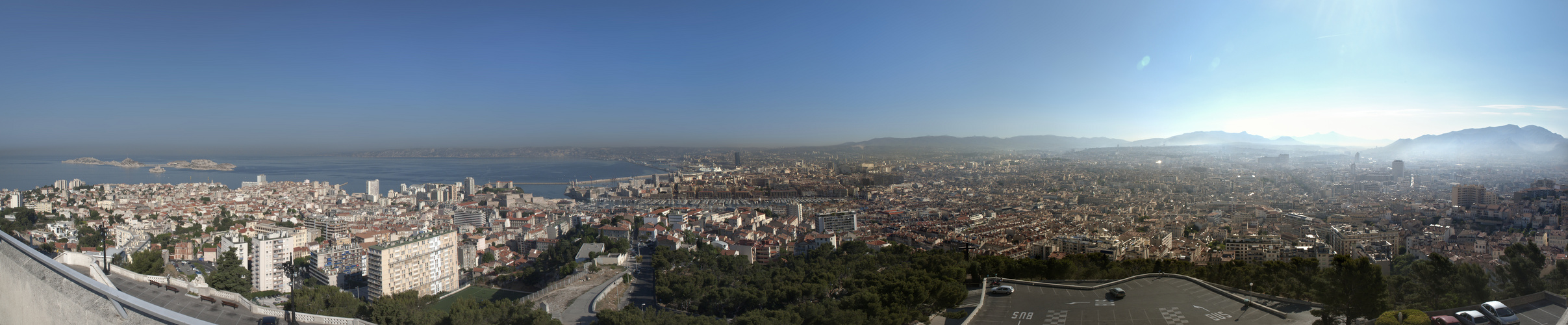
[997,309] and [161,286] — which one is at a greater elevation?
[161,286]

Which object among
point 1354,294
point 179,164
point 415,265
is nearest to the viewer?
point 1354,294

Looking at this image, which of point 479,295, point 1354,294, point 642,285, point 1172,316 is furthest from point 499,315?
point 1354,294

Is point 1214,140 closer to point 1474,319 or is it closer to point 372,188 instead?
point 1474,319

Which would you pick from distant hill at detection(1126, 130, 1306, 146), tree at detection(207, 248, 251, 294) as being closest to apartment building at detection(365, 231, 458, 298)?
tree at detection(207, 248, 251, 294)

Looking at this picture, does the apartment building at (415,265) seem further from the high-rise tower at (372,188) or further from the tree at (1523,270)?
the high-rise tower at (372,188)

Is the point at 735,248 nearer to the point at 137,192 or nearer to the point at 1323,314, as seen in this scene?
the point at 1323,314

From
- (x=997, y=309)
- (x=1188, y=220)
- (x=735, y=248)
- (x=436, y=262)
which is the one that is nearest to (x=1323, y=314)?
(x=997, y=309)

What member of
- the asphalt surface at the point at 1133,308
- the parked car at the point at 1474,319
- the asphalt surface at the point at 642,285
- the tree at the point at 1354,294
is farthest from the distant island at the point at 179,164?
the parked car at the point at 1474,319
